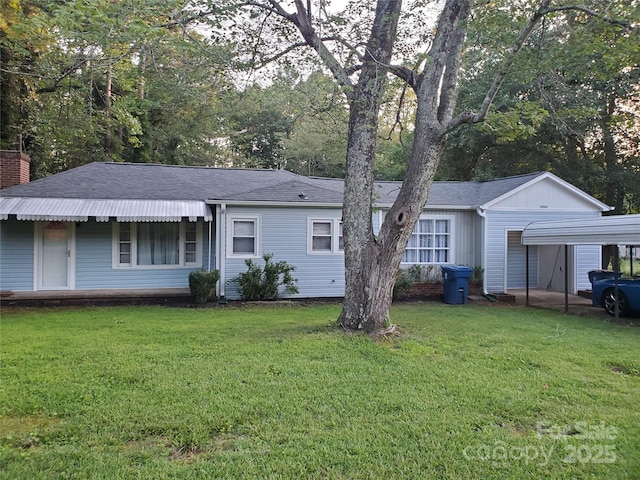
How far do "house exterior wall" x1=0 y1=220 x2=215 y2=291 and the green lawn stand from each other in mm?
3939

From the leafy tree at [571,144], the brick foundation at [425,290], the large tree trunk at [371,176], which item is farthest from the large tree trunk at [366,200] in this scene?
the leafy tree at [571,144]

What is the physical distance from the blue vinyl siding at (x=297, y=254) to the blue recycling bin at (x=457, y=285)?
10.3 feet

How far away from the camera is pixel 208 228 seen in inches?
482

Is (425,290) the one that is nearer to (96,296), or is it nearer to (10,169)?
(96,296)

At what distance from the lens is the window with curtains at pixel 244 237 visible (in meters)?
11.6

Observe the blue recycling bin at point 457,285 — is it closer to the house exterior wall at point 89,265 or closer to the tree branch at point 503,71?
the tree branch at point 503,71

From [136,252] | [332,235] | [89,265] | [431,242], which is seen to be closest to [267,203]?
[332,235]

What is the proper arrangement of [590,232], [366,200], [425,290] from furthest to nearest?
[425,290], [590,232], [366,200]

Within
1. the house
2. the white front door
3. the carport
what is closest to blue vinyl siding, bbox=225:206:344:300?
the house

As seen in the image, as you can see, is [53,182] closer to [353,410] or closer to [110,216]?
[110,216]

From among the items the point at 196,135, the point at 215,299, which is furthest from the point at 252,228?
the point at 196,135

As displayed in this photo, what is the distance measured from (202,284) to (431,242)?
7120 mm

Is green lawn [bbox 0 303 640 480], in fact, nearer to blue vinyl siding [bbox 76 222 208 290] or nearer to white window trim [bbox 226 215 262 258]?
blue vinyl siding [bbox 76 222 208 290]

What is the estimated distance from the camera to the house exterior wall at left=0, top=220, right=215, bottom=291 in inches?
428
